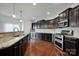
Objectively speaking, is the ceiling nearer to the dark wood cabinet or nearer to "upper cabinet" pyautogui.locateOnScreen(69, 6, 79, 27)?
"upper cabinet" pyautogui.locateOnScreen(69, 6, 79, 27)

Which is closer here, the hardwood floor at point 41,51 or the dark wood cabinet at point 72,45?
the dark wood cabinet at point 72,45

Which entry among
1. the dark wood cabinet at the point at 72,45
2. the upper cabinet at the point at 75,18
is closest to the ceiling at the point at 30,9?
the upper cabinet at the point at 75,18

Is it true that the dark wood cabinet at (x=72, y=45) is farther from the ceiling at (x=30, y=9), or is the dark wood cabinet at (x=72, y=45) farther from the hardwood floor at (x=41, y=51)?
the ceiling at (x=30, y=9)

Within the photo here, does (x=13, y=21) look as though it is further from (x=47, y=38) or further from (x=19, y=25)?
(x=47, y=38)

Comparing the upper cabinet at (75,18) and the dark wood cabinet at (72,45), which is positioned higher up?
the upper cabinet at (75,18)

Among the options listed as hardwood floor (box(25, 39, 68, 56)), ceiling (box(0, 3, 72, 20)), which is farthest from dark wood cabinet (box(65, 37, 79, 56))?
ceiling (box(0, 3, 72, 20))

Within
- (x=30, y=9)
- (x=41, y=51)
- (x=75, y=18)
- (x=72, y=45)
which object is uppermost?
(x=30, y=9)

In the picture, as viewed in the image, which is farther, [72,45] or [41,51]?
[41,51]

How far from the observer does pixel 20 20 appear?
3514 mm

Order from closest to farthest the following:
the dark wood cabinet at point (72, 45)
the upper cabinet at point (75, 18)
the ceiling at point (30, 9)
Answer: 1. the ceiling at point (30, 9)
2. the dark wood cabinet at point (72, 45)
3. the upper cabinet at point (75, 18)

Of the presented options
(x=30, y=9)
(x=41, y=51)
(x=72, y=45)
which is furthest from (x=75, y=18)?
(x=41, y=51)

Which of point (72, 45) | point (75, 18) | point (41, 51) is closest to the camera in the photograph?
point (72, 45)

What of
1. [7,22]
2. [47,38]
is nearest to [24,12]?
[7,22]

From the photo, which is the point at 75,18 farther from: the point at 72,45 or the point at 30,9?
the point at 30,9
